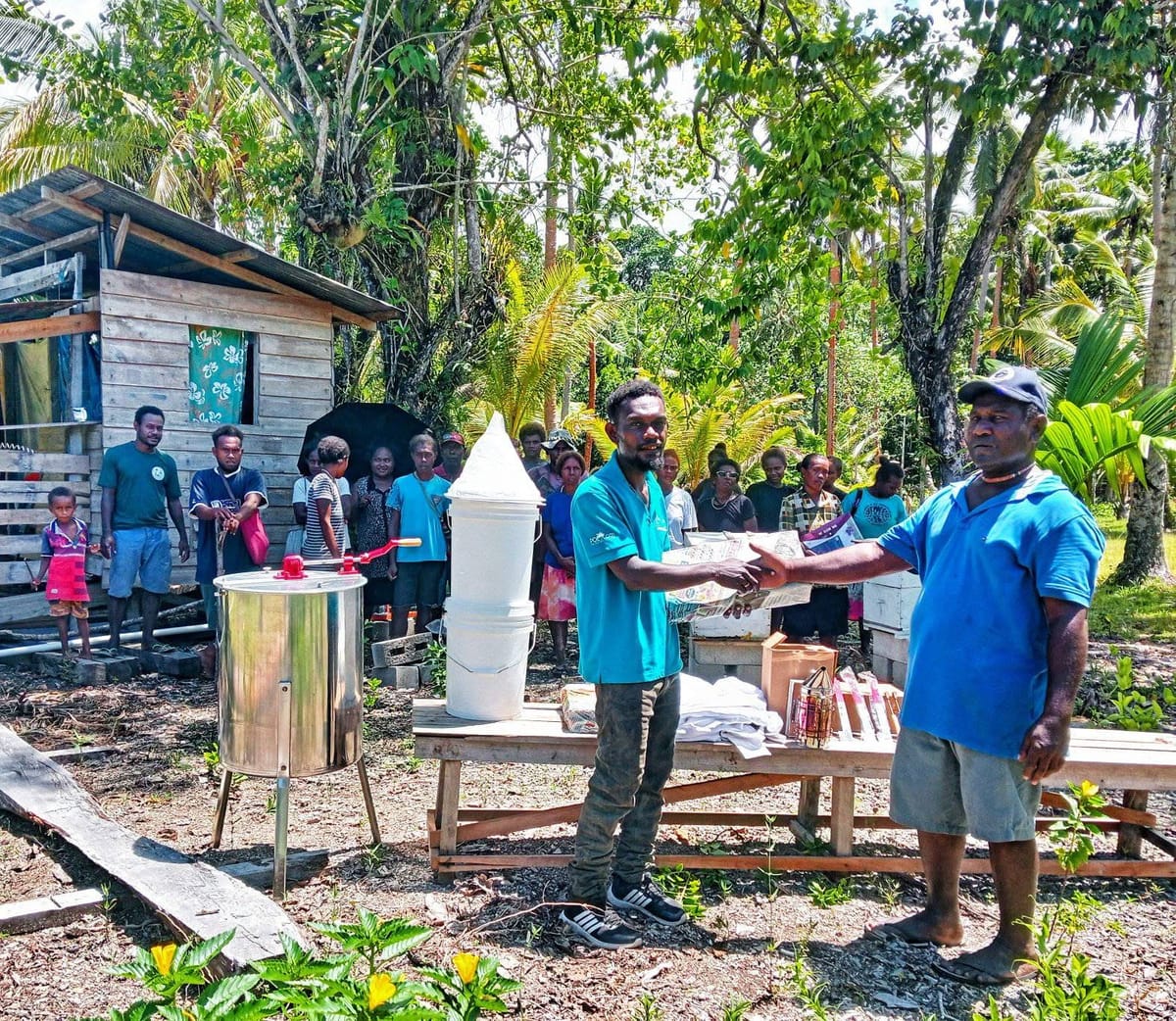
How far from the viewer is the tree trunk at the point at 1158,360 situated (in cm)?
1228

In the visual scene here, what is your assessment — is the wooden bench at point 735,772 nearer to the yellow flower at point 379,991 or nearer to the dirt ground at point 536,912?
the dirt ground at point 536,912

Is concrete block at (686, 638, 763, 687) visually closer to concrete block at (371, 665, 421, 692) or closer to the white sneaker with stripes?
the white sneaker with stripes

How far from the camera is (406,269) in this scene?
11789 mm

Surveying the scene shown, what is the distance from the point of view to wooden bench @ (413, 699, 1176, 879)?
4.54 metres

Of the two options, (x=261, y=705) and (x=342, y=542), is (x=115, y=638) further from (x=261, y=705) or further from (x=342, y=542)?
(x=261, y=705)

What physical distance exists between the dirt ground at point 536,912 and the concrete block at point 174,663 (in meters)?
2.02

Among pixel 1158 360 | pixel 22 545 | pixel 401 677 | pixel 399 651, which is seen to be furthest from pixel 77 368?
pixel 1158 360

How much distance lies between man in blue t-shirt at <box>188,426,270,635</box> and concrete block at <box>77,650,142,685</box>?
0.66 m

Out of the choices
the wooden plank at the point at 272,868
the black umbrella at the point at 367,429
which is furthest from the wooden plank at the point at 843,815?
the black umbrella at the point at 367,429

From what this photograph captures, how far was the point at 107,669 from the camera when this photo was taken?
8211 millimetres

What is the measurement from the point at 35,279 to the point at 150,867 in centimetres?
815

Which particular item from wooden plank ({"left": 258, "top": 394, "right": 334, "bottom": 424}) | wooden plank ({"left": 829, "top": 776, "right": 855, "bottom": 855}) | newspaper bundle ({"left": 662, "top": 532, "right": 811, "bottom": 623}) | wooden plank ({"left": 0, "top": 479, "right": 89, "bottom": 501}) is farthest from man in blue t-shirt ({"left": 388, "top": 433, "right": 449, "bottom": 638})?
wooden plank ({"left": 829, "top": 776, "right": 855, "bottom": 855})

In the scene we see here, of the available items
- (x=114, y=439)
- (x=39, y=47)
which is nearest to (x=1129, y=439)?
(x=114, y=439)

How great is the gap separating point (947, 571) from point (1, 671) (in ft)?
25.2
